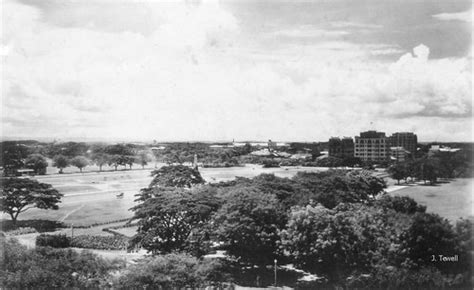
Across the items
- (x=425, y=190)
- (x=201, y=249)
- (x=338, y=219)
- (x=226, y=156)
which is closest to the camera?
(x=338, y=219)

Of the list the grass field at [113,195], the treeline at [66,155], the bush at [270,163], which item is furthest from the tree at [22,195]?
the bush at [270,163]

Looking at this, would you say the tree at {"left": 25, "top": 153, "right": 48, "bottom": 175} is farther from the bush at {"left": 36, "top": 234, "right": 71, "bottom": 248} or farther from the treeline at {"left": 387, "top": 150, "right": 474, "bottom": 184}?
the treeline at {"left": 387, "top": 150, "right": 474, "bottom": 184}

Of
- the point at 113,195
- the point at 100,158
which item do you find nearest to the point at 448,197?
the point at 113,195

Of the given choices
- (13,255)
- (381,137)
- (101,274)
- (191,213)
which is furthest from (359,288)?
(381,137)

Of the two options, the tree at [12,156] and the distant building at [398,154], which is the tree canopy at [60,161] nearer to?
the tree at [12,156]

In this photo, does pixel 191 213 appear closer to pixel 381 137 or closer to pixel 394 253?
pixel 394 253

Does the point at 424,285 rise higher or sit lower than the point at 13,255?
lower
